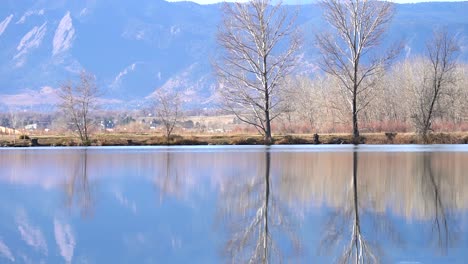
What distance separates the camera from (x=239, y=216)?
1323 cm

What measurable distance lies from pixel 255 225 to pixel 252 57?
33.5m

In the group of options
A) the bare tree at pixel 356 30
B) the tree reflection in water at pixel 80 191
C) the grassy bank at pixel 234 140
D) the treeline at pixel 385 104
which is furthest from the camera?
the treeline at pixel 385 104

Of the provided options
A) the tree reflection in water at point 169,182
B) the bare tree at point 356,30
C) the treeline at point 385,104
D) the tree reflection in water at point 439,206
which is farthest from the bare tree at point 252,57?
the tree reflection in water at point 439,206

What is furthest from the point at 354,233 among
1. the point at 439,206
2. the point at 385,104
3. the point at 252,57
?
the point at 385,104

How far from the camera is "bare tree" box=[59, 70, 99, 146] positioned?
164 ft

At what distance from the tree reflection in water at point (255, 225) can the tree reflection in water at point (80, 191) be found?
255 cm

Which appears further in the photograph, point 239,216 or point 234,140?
point 234,140

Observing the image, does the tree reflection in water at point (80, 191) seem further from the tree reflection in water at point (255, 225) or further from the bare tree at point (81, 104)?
the bare tree at point (81, 104)

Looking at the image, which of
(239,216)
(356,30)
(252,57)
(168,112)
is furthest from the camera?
(168,112)

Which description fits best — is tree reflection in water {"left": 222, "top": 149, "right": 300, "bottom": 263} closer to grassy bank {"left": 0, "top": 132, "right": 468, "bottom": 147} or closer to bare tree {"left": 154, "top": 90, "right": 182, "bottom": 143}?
grassy bank {"left": 0, "top": 132, "right": 468, "bottom": 147}

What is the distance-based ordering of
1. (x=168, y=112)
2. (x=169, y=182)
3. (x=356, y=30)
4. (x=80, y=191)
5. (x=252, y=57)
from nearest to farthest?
1. (x=80, y=191)
2. (x=169, y=182)
3. (x=252, y=57)
4. (x=356, y=30)
5. (x=168, y=112)

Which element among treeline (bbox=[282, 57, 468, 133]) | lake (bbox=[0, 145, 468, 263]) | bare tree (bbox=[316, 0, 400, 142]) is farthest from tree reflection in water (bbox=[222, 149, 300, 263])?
treeline (bbox=[282, 57, 468, 133])

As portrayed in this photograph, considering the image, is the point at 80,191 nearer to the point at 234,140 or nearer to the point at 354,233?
the point at 354,233

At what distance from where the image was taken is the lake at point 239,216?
9.92m
